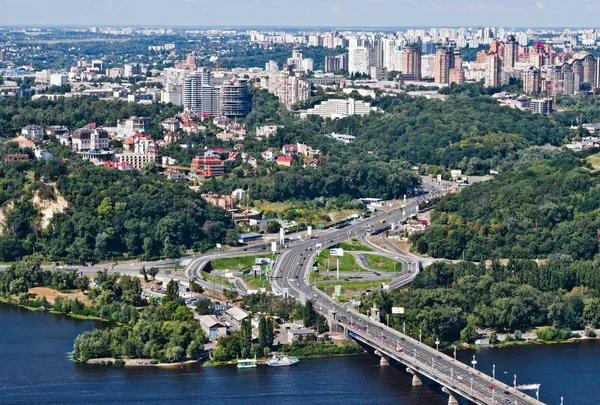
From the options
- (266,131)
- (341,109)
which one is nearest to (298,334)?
(266,131)

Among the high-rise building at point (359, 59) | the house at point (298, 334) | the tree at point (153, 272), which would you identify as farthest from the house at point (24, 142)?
the high-rise building at point (359, 59)

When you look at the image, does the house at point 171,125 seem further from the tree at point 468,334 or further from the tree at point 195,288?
the tree at point 468,334

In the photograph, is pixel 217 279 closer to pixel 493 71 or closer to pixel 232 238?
pixel 232 238

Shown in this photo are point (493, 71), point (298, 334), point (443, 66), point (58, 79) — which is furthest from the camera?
point (443, 66)

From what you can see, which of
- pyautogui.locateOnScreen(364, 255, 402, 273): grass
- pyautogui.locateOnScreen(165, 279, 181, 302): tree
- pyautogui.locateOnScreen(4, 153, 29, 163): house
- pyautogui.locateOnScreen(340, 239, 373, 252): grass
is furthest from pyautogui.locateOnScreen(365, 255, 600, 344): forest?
pyautogui.locateOnScreen(4, 153, 29, 163): house

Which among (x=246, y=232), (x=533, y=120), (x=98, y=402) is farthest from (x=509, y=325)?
(x=533, y=120)

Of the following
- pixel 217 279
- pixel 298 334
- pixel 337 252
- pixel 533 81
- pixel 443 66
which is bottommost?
pixel 217 279

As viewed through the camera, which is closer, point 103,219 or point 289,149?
point 103,219

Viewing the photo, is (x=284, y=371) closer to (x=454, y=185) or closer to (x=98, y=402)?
(x=98, y=402)
